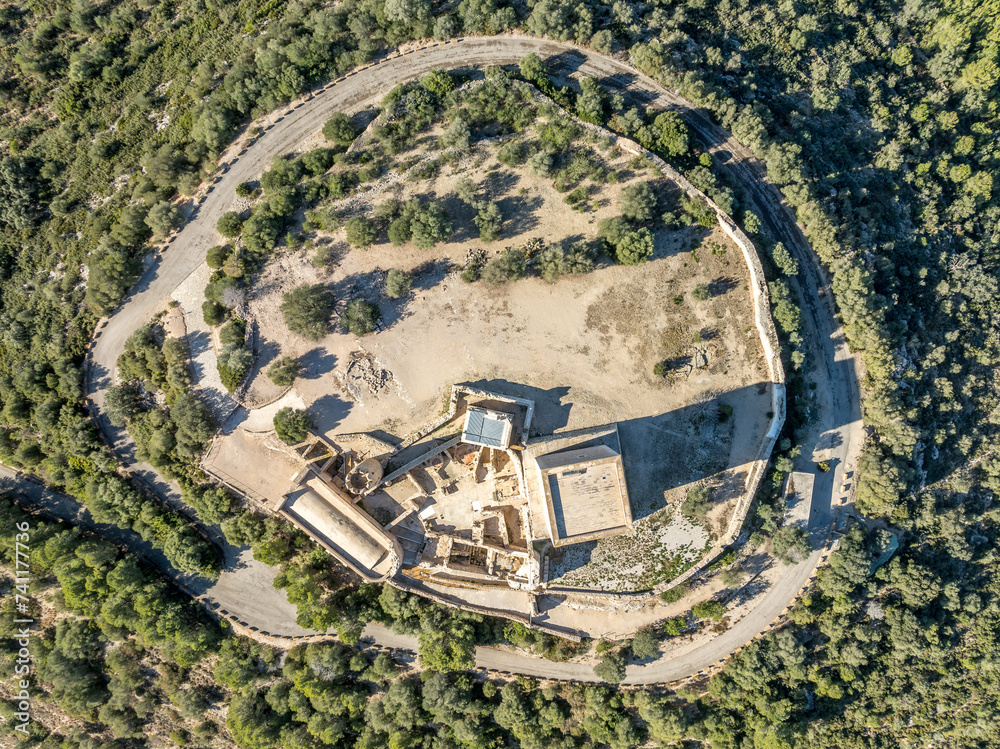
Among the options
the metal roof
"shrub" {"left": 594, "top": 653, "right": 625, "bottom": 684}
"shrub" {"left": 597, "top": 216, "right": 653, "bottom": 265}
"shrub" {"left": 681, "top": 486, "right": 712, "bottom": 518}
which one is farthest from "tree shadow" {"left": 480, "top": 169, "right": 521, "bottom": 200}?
"shrub" {"left": 594, "top": 653, "right": 625, "bottom": 684}

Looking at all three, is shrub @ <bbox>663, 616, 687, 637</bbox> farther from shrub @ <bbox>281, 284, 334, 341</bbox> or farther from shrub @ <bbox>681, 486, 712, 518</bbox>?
shrub @ <bbox>281, 284, 334, 341</bbox>

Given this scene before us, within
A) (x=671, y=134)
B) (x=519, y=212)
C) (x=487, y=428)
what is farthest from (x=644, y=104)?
(x=487, y=428)

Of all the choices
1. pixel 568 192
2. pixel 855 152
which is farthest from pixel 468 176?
pixel 855 152

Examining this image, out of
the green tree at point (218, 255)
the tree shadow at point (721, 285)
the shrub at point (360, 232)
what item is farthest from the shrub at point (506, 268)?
the green tree at point (218, 255)

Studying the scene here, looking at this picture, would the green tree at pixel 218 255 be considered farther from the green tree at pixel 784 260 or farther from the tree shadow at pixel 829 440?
the tree shadow at pixel 829 440

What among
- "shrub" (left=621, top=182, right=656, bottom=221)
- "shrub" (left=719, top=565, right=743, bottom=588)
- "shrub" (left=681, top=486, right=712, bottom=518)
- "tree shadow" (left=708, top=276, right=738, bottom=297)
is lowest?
"shrub" (left=719, top=565, right=743, bottom=588)

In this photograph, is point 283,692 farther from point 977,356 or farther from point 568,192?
point 977,356
